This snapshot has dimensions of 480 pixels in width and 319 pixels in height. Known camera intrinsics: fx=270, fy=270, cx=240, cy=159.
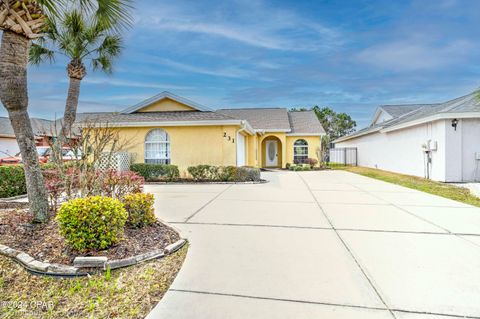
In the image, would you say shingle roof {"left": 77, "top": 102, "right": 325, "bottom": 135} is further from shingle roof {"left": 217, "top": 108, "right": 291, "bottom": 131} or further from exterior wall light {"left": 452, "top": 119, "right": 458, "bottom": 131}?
exterior wall light {"left": 452, "top": 119, "right": 458, "bottom": 131}

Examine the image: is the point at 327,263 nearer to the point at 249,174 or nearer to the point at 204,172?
the point at 249,174

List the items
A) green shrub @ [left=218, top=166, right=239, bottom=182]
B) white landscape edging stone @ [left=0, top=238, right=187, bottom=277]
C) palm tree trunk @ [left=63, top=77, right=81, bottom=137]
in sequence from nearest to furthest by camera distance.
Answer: white landscape edging stone @ [left=0, top=238, right=187, bottom=277]
palm tree trunk @ [left=63, top=77, right=81, bottom=137]
green shrub @ [left=218, top=166, right=239, bottom=182]

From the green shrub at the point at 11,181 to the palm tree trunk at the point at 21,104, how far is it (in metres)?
5.88

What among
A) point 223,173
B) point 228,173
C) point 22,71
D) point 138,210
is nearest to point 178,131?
point 223,173

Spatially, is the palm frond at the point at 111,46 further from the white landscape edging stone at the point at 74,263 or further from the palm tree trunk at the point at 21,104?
the white landscape edging stone at the point at 74,263

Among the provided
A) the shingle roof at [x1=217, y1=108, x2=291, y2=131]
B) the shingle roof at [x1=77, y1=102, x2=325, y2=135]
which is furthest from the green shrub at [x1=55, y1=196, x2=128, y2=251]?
the shingle roof at [x1=217, y1=108, x2=291, y2=131]

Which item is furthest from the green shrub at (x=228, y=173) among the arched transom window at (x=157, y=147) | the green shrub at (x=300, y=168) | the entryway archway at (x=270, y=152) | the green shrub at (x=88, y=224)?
the entryway archway at (x=270, y=152)

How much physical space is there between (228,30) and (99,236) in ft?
47.4

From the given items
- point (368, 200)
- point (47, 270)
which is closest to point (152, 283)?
point (47, 270)

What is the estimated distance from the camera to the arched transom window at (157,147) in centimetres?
1566

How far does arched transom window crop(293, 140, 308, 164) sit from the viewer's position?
81.9 ft

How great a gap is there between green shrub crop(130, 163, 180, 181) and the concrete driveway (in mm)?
7453

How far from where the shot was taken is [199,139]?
15.4 metres

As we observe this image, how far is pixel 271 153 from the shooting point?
27094mm
